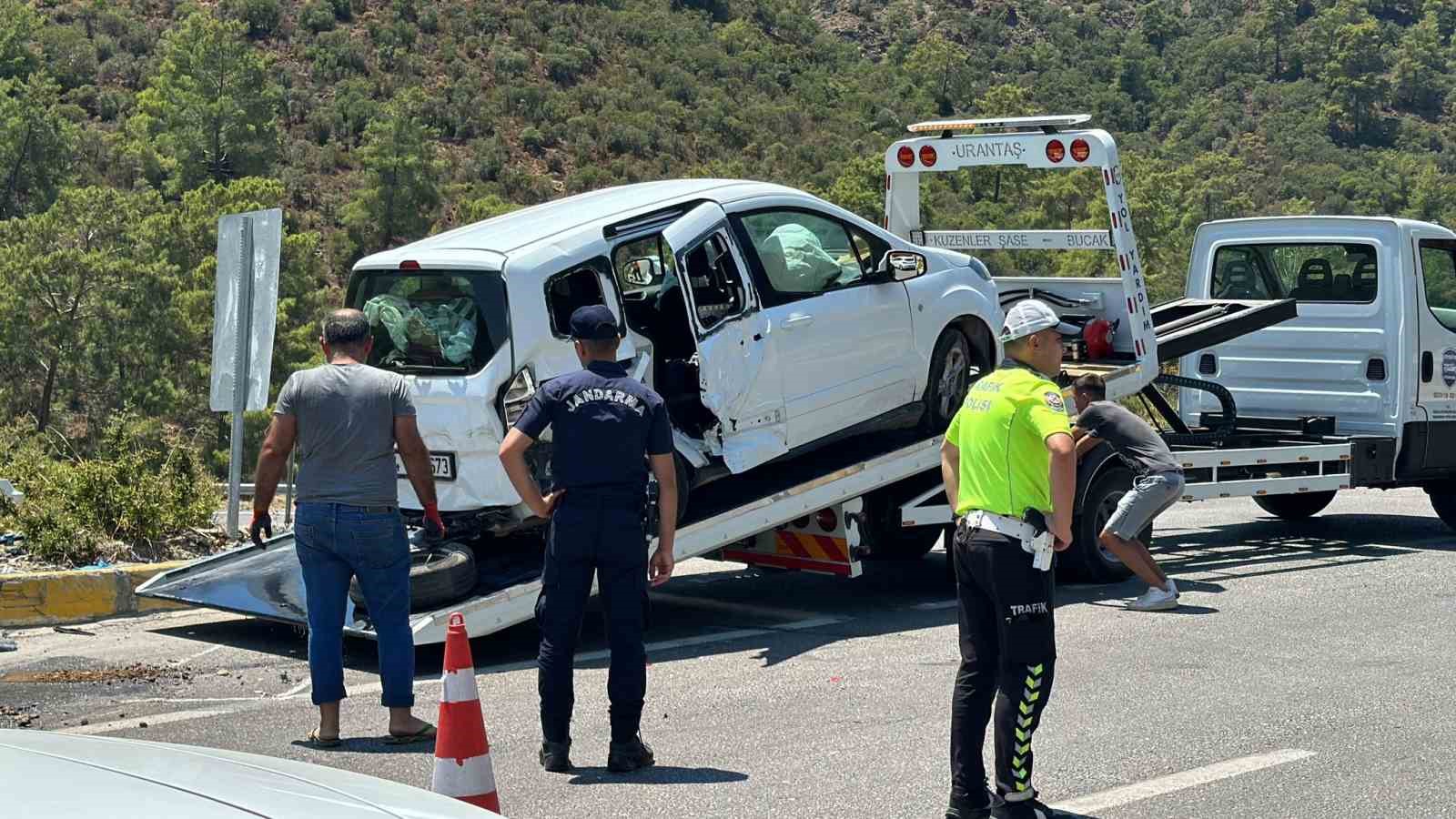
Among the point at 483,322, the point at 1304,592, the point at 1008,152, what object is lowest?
the point at 1304,592

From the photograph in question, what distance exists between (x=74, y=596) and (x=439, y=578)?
254cm

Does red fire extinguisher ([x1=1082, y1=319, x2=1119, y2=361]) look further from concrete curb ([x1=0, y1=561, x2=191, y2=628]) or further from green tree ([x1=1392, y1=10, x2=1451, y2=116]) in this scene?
green tree ([x1=1392, y1=10, x2=1451, y2=116])

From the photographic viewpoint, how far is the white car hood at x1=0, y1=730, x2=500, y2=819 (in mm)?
2898

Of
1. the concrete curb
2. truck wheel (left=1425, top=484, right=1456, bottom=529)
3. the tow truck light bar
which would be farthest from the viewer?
truck wheel (left=1425, top=484, right=1456, bottom=529)

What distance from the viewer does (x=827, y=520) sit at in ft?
31.4

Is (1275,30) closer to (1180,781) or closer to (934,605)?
(934,605)

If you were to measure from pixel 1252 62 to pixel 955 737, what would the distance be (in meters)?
105

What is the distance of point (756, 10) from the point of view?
269 feet

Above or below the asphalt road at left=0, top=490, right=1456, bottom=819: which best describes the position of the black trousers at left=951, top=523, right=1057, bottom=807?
above

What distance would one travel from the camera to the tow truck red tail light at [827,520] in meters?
9.56

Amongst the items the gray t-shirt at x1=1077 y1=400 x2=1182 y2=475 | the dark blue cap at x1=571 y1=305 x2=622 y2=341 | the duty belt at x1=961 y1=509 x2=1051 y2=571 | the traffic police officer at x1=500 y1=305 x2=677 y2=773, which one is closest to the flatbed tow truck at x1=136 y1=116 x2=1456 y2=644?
the gray t-shirt at x1=1077 y1=400 x2=1182 y2=475

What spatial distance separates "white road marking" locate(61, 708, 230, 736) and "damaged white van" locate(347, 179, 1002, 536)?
163 centimetres

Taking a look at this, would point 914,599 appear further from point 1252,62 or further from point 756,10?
point 1252,62

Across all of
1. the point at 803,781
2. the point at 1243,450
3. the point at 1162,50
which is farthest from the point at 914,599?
the point at 1162,50
